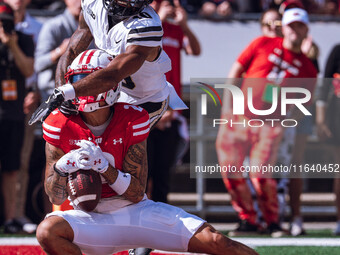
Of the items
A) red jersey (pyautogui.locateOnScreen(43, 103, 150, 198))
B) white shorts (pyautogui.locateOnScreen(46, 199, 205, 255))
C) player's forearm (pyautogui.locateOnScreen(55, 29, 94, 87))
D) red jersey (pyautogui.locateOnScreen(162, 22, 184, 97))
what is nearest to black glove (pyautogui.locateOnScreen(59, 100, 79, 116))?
red jersey (pyautogui.locateOnScreen(43, 103, 150, 198))

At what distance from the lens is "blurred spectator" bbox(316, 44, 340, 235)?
6707 mm

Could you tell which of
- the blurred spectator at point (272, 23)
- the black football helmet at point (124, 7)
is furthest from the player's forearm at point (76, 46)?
the blurred spectator at point (272, 23)

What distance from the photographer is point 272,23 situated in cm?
689

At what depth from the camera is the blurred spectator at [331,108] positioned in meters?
6.71

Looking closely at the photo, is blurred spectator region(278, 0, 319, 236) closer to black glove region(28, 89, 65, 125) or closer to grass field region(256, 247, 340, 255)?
grass field region(256, 247, 340, 255)

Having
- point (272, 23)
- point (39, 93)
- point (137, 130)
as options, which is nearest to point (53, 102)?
point (137, 130)

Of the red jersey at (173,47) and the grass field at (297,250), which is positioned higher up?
the red jersey at (173,47)

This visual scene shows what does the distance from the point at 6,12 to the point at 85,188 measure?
334 cm

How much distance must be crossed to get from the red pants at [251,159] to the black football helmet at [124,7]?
2.26 m

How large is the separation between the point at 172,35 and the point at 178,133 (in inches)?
31.6

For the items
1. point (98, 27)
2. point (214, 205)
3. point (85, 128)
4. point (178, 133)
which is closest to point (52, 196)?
point (85, 128)

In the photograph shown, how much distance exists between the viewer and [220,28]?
26.8ft

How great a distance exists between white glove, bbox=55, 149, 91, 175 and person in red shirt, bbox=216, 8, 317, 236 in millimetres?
2840

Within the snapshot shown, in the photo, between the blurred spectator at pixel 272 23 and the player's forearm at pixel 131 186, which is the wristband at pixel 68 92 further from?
the blurred spectator at pixel 272 23
